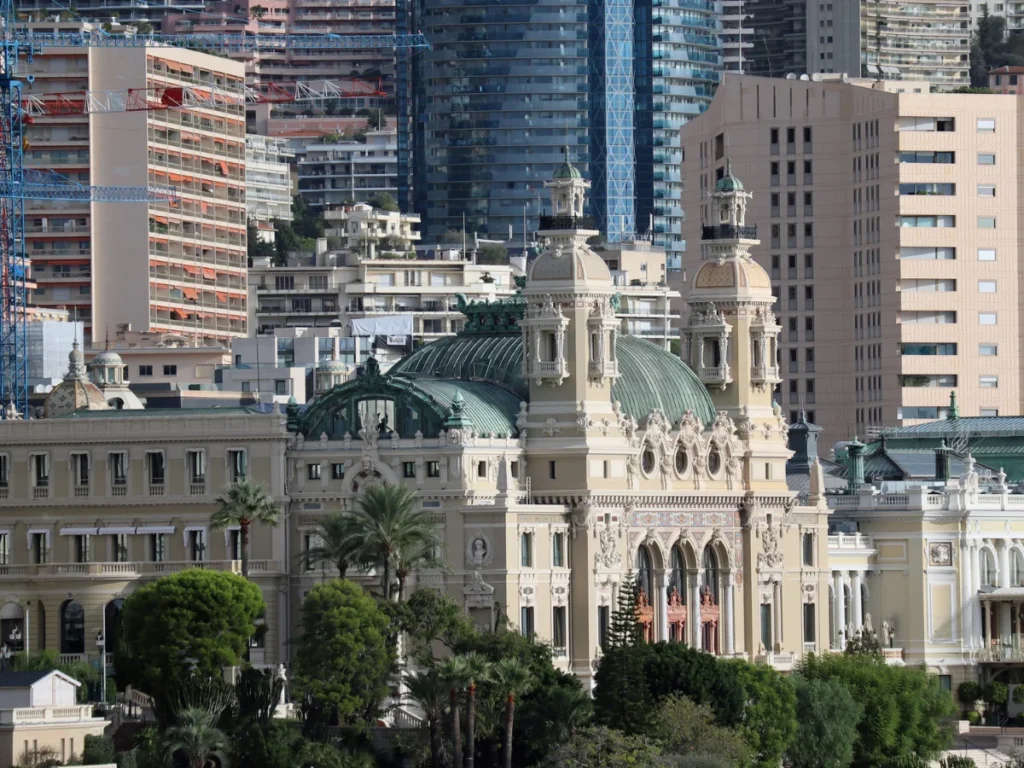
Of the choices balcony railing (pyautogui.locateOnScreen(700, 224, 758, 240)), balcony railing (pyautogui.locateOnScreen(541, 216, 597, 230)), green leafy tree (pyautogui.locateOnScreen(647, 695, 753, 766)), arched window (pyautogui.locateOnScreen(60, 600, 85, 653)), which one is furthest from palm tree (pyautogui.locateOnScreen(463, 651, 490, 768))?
balcony railing (pyautogui.locateOnScreen(700, 224, 758, 240))

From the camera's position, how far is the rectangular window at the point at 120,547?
177375 mm

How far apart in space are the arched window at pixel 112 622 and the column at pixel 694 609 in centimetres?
2883

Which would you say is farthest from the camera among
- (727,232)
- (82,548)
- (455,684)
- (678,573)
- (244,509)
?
(727,232)

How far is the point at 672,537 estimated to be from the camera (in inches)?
7288

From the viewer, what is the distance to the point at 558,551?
6998 inches

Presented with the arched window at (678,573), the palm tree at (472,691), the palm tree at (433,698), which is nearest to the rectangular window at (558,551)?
the arched window at (678,573)

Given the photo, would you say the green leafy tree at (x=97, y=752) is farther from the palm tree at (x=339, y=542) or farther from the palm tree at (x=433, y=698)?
the palm tree at (x=339, y=542)

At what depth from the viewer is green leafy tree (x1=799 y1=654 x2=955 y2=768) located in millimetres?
178625

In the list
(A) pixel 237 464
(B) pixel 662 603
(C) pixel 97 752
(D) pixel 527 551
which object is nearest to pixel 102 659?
(A) pixel 237 464

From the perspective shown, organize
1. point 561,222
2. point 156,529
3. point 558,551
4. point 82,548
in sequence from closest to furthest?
1. point 156,529
2. point 558,551
3. point 82,548
4. point 561,222

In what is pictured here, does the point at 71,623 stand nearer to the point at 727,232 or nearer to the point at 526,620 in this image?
the point at 526,620

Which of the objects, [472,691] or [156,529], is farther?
[156,529]

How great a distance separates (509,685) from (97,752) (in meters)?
16.4

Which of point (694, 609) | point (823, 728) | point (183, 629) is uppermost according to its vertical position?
point (694, 609)
